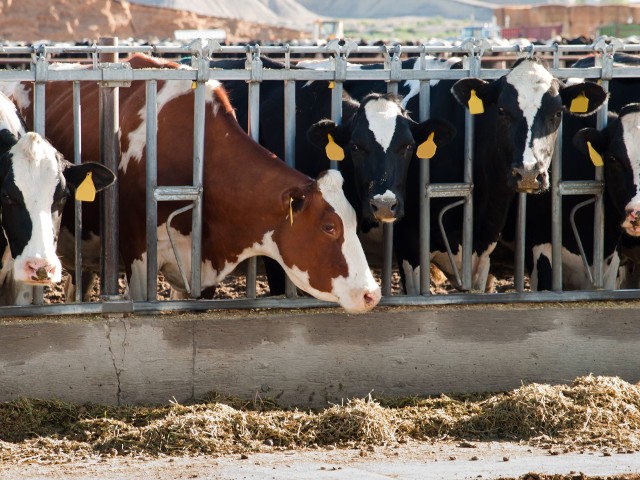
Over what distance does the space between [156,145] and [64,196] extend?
843 millimetres

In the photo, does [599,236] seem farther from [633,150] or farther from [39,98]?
[39,98]

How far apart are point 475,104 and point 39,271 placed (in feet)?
10.4

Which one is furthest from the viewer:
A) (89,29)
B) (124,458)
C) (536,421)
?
(89,29)

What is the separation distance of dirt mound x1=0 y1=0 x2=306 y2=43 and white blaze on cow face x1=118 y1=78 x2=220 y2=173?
127ft

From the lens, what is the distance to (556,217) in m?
7.79

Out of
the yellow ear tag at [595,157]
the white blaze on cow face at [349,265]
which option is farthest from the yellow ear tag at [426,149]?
the yellow ear tag at [595,157]

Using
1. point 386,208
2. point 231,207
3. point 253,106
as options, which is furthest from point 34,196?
point 386,208

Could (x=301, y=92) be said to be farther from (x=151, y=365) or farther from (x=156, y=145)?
(x=151, y=365)

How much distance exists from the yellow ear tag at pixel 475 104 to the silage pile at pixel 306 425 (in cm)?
195

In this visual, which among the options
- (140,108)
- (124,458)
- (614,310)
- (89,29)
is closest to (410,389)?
(614,310)

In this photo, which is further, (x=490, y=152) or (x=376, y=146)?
(x=490, y=152)

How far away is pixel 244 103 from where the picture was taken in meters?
9.30

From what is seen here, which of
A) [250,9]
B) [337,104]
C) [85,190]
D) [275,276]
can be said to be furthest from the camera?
[250,9]

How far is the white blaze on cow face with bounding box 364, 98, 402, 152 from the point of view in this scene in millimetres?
7430
